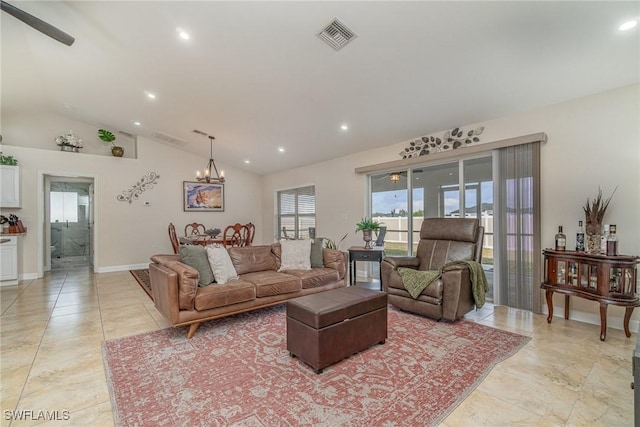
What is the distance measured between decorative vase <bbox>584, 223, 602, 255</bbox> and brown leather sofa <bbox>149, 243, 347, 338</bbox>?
2.65 m

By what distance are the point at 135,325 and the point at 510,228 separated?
452 cm

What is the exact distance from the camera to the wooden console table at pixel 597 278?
2.55 metres

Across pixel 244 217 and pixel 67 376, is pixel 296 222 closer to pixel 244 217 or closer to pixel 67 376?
pixel 244 217

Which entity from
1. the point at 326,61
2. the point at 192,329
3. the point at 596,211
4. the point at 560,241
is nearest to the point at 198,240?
the point at 192,329

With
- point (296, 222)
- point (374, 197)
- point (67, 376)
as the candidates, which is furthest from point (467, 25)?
point (296, 222)

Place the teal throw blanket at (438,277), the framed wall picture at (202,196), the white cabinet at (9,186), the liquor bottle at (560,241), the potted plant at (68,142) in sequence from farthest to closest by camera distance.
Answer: the framed wall picture at (202,196) → the potted plant at (68,142) → the white cabinet at (9,186) → the teal throw blanket at (438,277) → the liquor bottle at (560,241)

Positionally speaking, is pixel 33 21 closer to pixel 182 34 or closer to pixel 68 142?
pixel 182 34

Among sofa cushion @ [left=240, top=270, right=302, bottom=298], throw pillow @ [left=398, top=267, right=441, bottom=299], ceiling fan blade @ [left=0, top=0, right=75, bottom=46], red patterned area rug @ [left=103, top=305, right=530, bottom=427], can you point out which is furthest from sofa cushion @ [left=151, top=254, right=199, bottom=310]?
throw pillow @ [left=398, top=267, right=441, bottom=299]

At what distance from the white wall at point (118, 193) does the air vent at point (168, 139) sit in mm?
345

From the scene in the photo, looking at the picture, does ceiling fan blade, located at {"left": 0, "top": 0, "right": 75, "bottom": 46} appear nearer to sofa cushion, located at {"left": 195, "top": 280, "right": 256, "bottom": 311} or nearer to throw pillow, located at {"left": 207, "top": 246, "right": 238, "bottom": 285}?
throw pillow, located at {"left": 207, "top": 246, "right": 238, "bottom": 285}

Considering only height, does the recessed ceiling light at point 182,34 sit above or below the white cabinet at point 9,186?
above

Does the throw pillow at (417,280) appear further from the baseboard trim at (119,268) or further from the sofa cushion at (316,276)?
the baseboard trim at (119,268)

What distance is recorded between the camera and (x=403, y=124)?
4.08m

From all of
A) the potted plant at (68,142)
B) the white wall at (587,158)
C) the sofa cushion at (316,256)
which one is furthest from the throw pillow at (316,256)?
the potted plant at (68,142)
